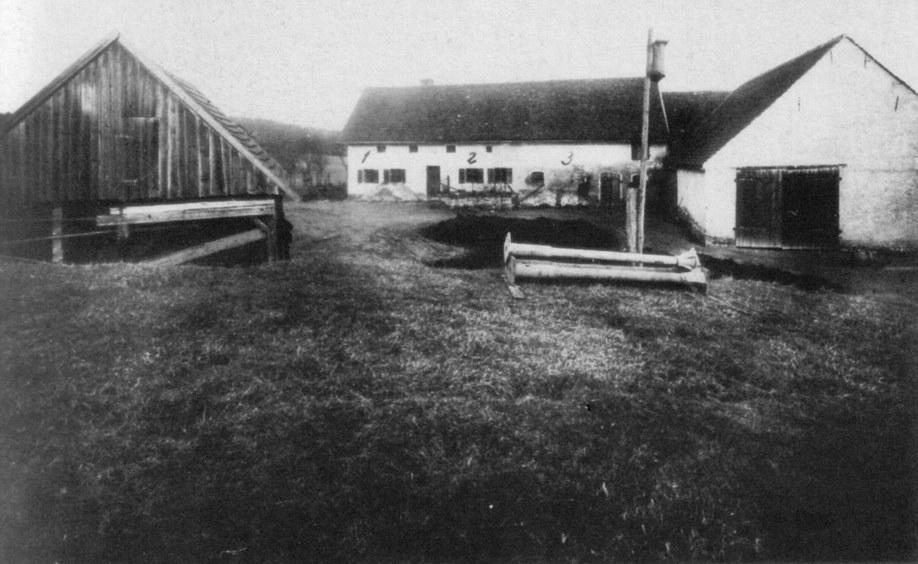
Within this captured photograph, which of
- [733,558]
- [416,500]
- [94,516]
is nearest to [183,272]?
[94,516]

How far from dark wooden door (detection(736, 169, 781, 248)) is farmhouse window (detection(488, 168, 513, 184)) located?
1589cm

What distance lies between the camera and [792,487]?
4523 millimetres

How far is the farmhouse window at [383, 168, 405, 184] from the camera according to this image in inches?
1372

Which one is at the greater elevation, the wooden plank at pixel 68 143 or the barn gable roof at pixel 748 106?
the barn gable roof at pixel 748 106

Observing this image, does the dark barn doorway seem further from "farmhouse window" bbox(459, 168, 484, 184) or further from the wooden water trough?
"farmhouse window" bbox(459, 168, 484, 184)

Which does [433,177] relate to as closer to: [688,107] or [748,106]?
[688,107]

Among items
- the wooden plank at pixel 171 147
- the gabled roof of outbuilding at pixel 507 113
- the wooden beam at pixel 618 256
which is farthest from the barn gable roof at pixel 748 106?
the wooden plank at pixel 171 147

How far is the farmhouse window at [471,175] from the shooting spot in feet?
111

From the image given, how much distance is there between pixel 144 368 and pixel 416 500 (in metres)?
3.55

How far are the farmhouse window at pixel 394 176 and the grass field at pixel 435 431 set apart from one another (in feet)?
86.0

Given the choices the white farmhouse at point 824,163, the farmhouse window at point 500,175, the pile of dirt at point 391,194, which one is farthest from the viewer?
the pile of dirt at point 391,194

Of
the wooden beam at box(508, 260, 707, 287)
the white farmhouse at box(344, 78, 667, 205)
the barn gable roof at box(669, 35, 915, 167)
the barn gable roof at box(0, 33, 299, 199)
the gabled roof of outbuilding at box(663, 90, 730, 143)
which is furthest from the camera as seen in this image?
the gabled roof of outbuilding at box(663, 90, 730, 143)

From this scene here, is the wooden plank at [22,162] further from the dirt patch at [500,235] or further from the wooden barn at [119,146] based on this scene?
the dirt patch at [500,235]

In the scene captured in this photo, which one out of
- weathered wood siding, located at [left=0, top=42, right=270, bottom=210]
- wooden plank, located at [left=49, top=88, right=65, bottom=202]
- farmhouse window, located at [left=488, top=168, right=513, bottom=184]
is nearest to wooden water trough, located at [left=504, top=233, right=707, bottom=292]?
weathered wood siding, located at [left=0, top=42, right=270, bottom=210]
